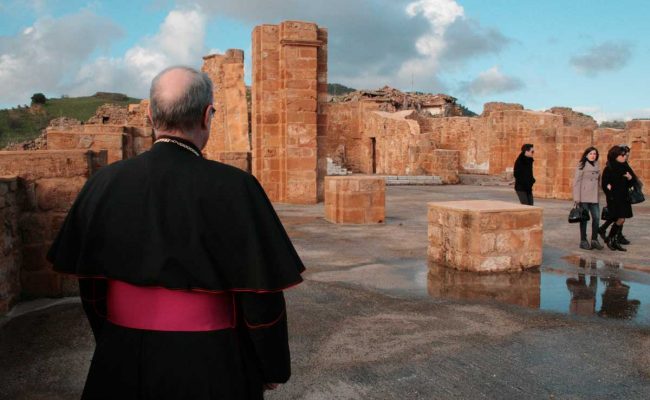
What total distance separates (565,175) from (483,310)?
1288cm

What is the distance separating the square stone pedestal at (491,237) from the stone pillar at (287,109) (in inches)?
313

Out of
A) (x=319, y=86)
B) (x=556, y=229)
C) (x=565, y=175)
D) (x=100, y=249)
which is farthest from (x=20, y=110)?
(x=100, y=249)

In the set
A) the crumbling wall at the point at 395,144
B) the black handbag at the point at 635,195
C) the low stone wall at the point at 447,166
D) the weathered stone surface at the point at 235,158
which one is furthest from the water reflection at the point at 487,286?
the crumbling wall at the point at 395,144

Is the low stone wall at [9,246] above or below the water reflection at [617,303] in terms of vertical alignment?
above

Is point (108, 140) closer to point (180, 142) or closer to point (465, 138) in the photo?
point (180, 142)

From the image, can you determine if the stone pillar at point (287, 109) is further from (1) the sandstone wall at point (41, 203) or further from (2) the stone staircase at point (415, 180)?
(1) the sandstone wall at point (41, 203)

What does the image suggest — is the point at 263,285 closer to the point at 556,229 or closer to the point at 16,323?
the point at 16,323

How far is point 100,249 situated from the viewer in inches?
73.4

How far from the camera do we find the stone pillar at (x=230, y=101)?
20.1 m

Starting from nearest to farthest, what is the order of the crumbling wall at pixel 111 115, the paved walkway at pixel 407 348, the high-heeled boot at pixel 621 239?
the paved walkway at pixel 407 348 < the high-heeled boot at pixel 621 239 < the crumbling wall at pixel 111 115

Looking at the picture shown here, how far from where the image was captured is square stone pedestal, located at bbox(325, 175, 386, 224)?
10320 mm

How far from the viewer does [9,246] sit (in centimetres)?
460

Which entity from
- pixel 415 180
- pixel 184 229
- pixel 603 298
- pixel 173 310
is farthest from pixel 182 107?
pixel 415 180

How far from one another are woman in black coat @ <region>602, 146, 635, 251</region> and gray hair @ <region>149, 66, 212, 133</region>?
23.7ft
